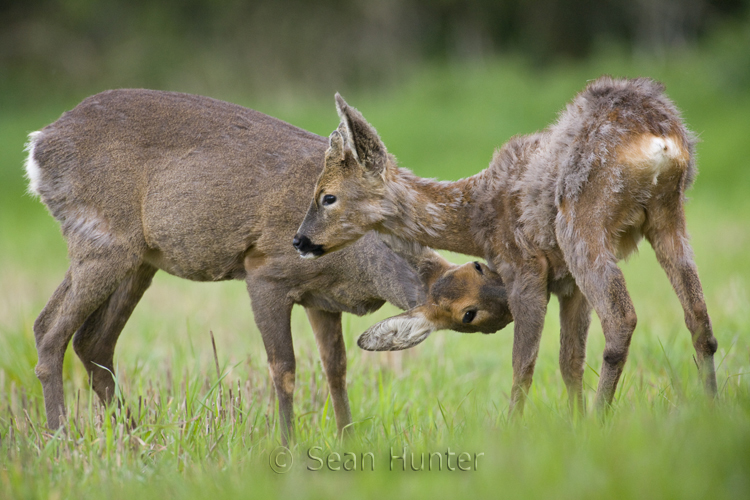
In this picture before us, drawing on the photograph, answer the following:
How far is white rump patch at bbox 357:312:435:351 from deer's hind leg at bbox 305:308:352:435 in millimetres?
586

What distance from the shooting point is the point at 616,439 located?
2.96 meters

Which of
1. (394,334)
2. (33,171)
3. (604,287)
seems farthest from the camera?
(33,171)

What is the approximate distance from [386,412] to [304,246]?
1135mm

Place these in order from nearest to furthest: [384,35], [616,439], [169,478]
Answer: [616,439] → [169,478] → [384,35]

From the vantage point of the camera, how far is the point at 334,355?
5.29 meters

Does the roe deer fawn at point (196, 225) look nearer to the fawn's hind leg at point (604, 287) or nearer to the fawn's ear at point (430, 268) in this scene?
the fawn's ear at point (430, 268)

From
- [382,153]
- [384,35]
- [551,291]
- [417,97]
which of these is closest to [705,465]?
[551,291]

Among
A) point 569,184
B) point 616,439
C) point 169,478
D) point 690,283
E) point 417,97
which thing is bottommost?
point 169,478

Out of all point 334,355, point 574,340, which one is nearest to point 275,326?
point 334,355

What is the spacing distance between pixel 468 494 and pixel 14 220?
14.0m

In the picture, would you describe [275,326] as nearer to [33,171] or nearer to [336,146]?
[336,146]

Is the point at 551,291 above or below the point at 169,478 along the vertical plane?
above

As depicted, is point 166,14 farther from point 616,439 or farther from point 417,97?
point 616,439

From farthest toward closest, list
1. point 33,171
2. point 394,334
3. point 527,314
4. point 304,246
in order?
point 33,171, point 394,334, point 304,246, point 527,314
